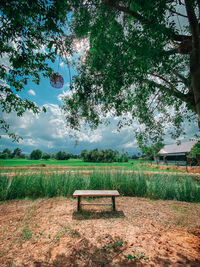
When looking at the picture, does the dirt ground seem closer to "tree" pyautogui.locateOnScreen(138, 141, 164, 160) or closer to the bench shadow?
the bench shadow

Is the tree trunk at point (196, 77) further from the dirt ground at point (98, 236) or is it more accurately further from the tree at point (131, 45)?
the dirt ground at point (98, 236)

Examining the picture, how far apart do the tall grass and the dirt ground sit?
1377 mm

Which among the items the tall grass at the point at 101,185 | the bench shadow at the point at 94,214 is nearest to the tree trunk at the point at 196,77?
the bench shadow at the point at 94,214

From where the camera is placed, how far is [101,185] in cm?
615

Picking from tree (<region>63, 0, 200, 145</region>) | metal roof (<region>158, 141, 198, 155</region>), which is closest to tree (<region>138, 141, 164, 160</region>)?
tree (<region>63, 0, 200, 145</region>)

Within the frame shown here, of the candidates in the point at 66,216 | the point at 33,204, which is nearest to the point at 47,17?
the point at 66,216

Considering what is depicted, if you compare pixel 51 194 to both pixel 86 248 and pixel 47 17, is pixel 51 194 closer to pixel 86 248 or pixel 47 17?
pixel 86 248

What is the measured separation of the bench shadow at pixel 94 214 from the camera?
146 inches

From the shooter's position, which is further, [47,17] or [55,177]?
[55,177]

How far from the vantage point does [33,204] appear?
15.4 feet

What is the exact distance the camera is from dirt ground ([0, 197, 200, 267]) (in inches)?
81.7

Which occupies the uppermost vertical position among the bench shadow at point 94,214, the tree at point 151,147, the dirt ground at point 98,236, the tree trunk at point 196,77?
the tree trunk at point 196,77

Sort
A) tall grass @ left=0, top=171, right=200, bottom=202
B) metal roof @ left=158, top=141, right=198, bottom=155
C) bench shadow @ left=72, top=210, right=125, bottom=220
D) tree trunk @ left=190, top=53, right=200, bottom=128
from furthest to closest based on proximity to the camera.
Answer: metal roof @ left=158, top=141, right=198, bottom=155
tall grass @ left=0, top=171, right=200, bottom=202
bench shadow @ left=72, top=210, right=125, bottom=220
tree trunk @ left=190, top=53, right=200, bottom=128

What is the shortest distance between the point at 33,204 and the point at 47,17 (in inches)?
215
